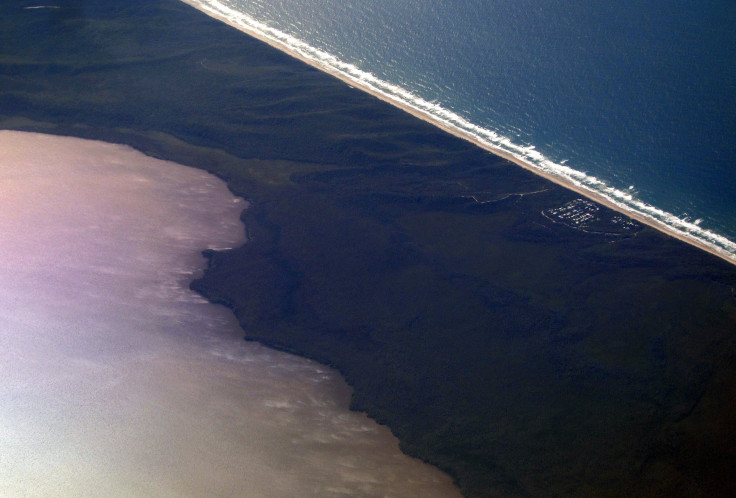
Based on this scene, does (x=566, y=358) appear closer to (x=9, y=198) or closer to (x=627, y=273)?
(x=627, y=273)

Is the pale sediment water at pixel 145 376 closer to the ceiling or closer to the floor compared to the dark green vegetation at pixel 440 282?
closer to the floor

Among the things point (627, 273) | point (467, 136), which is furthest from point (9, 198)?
point (627, 273)

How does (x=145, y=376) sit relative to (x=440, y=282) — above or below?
below

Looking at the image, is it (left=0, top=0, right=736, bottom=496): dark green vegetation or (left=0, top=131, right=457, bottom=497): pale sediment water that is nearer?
(left=0, top=131, right=457, bottom=497): pale sediment water

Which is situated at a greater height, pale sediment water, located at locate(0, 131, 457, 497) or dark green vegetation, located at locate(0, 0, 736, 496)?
dark green vegetation, located at locate(0, 0, 736, 496)
